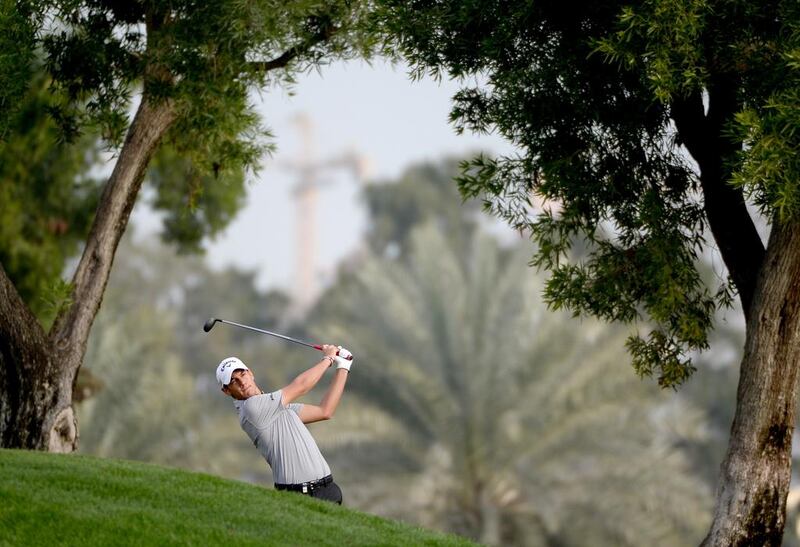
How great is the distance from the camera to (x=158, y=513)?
989 centimetres

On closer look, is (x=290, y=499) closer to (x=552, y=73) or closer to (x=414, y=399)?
(x=552, y=73)

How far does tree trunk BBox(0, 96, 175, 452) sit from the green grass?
7.86 ft

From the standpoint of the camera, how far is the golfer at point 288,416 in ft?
33.5

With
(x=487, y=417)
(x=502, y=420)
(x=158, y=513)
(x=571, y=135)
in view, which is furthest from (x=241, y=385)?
(x=487, y=417)

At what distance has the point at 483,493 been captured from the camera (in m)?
30.2

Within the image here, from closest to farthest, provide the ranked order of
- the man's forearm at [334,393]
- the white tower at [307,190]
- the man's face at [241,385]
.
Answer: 1. the man's forearm at [334,393]
2. the man's face at [241,385]
3. the white tower at [307,190]

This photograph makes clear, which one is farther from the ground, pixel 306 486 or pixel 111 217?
pixel 111 217

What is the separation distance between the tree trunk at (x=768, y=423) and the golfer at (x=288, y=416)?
3608mm

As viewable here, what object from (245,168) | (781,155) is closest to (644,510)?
(245,168)

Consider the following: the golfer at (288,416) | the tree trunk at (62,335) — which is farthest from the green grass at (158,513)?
the tree trunk at (62,335)

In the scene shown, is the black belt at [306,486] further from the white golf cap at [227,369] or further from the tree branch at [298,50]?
the tree branch at [298,50]

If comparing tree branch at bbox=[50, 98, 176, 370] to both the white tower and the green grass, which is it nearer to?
the green grass

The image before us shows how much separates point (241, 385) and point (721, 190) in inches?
195

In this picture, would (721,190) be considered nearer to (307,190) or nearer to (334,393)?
(334,393)
